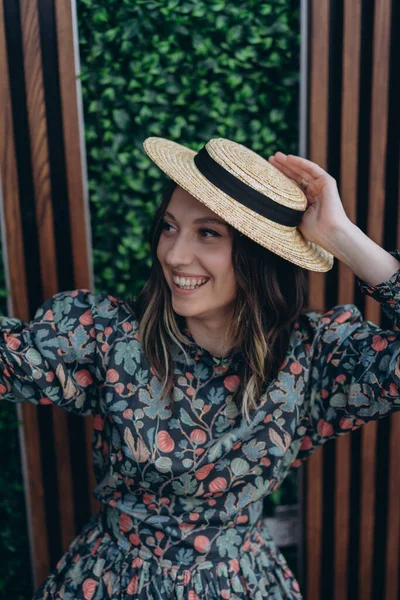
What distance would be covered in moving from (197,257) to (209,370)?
373mm

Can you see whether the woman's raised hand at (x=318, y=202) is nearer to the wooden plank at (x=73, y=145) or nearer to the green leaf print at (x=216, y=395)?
the green leaf print at (x=216, y=395)

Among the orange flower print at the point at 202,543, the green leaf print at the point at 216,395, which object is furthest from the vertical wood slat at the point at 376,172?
the orange flower print at the point at 202,543

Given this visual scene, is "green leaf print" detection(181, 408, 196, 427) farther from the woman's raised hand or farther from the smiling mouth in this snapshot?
the woman's raised hand

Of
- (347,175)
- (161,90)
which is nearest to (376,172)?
(347,175)

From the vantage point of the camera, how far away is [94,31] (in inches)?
86.6

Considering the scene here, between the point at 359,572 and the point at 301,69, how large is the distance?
219cm

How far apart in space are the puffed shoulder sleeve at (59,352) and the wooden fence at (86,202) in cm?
53

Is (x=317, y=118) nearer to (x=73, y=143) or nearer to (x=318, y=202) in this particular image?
(x=318, y=202)

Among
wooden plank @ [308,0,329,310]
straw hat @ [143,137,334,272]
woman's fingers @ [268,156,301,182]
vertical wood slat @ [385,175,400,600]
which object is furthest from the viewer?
vertical wood slat @ [385,175,400,600]

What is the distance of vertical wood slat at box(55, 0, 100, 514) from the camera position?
2.05 meters

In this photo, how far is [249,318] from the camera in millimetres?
1755

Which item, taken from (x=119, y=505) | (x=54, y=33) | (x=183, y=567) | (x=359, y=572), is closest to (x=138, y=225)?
(x=54, y=33)

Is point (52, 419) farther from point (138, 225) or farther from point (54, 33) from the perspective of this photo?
point (54, 33)

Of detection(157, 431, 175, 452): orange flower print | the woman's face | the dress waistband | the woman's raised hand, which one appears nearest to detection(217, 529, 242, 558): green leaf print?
the dress waistband
